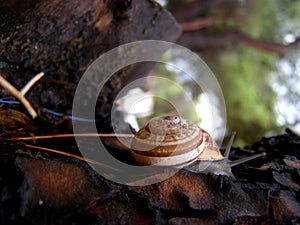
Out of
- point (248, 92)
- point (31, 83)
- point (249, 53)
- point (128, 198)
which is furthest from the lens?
point (249, 53)

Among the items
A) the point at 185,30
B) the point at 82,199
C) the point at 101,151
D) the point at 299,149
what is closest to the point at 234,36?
the point at 185,30

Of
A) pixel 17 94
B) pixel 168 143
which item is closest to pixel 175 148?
pixel 168 143

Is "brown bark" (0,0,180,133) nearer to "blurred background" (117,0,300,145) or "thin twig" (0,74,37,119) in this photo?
"thin twig" (0,74,37,119)

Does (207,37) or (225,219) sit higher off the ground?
(225,219)

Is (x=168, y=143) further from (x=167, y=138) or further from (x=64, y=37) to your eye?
(x=64, y=37)

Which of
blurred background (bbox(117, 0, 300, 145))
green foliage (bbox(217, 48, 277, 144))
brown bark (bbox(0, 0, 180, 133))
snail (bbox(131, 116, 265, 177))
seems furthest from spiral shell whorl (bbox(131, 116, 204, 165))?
green foliage (bbox(217, 48, 277, 144))

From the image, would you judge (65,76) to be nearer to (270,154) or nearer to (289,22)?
(270,154)
